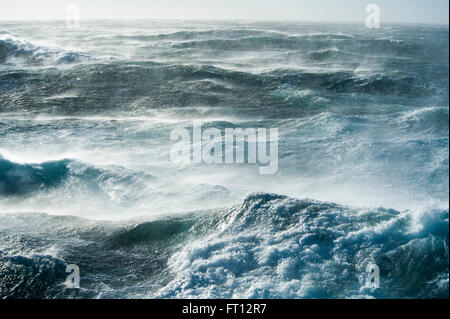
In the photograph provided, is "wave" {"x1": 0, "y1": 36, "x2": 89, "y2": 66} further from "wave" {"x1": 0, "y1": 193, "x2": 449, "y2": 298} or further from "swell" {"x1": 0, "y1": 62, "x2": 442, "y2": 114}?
"wave" {"x1": 0, "y1": 193, "x2": 449, "y2": 298}

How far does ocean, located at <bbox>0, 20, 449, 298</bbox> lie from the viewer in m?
4.19

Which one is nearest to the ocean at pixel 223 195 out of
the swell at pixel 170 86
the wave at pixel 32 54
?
the swell at pixel 170 86

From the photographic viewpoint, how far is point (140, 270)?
4484mm

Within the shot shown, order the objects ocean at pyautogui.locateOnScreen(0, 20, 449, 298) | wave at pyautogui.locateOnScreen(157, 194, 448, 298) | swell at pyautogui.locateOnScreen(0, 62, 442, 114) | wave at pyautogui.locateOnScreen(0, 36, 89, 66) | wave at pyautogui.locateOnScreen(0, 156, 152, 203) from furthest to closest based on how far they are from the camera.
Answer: wave at pyautogui.locateOnScreen(0, 36, 89, 66) → swell at pyautogui.locateOnScreen(0, 62, 442, 114) → wave at pyautogui.locateOnScreen(0, 156, 152, 203) → ocean at pyautogui.locateOnScreen(0, 20, 449, 298) → wave at pyautogui.locateOnScreen(157, 194, 448, 298)

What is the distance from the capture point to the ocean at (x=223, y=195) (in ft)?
13.8

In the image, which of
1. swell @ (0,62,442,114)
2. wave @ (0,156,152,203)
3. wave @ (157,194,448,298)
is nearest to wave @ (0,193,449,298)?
wave @ (157,194,448,298)

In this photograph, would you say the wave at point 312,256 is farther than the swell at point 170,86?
No

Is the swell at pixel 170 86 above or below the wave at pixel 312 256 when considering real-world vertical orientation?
above

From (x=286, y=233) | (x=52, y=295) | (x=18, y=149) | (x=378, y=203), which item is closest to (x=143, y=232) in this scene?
(x=52, y=295)

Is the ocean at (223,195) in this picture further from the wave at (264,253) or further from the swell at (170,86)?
the swell at (170,86)

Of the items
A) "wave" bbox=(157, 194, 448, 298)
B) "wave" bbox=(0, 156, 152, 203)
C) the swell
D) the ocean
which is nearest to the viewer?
"wave" bbox=(157, 194, 448, 298)

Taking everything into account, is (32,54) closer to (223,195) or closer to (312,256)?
(223,195)

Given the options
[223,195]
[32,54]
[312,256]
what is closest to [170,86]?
[223,195]
